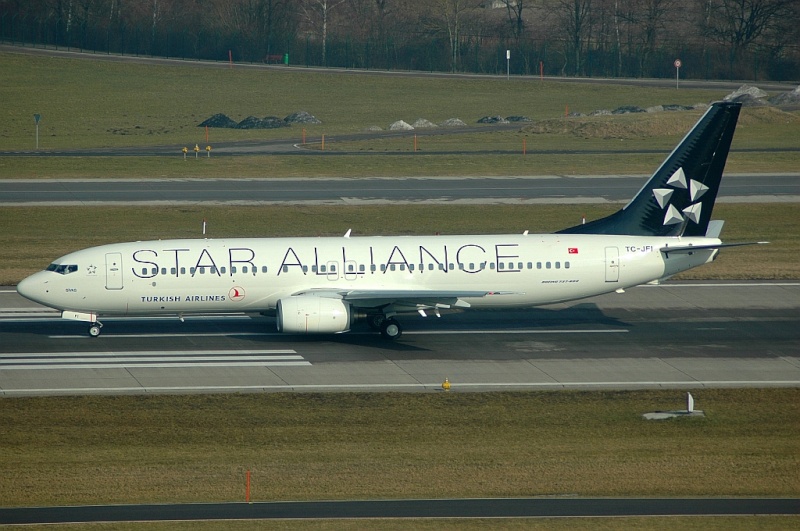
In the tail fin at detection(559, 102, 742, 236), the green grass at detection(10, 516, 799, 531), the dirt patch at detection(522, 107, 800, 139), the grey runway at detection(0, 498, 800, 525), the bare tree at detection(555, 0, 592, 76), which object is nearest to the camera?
the green grass at detection(10, 516, 799, 531)

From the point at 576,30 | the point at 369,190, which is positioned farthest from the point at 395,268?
Answer: the point at 576,30

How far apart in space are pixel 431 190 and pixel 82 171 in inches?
1089

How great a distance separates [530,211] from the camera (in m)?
67.4

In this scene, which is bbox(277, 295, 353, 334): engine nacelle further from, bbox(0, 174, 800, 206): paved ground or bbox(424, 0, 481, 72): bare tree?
bbox(424, 0, 481, 72): bare tree

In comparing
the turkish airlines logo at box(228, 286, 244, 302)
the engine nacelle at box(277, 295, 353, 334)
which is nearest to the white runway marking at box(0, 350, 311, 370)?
the engine nacelle at box(277, 295, 353, 334)

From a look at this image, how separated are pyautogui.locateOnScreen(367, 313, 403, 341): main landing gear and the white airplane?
0.04 metres

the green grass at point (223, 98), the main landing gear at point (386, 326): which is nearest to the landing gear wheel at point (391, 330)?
the main landing gear at point (386, 326)

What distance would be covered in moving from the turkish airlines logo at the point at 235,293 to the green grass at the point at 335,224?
1680cm

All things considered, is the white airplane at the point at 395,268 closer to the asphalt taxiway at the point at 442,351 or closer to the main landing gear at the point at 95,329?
the main landing gear at the point at 95,329

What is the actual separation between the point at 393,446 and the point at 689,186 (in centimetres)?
2003

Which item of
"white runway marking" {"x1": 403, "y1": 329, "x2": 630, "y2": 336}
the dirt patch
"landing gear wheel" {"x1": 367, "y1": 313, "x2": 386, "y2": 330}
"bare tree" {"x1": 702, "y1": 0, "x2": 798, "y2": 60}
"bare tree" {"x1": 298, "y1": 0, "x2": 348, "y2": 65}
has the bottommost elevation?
"white runway marking" {"x1": 403, "y1": 329, "x2": 630, "y2": 336}

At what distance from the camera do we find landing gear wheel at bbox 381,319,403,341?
41.8 meters

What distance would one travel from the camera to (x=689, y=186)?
4391cm

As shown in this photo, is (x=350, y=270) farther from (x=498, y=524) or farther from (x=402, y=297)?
(x=498, y=524)
